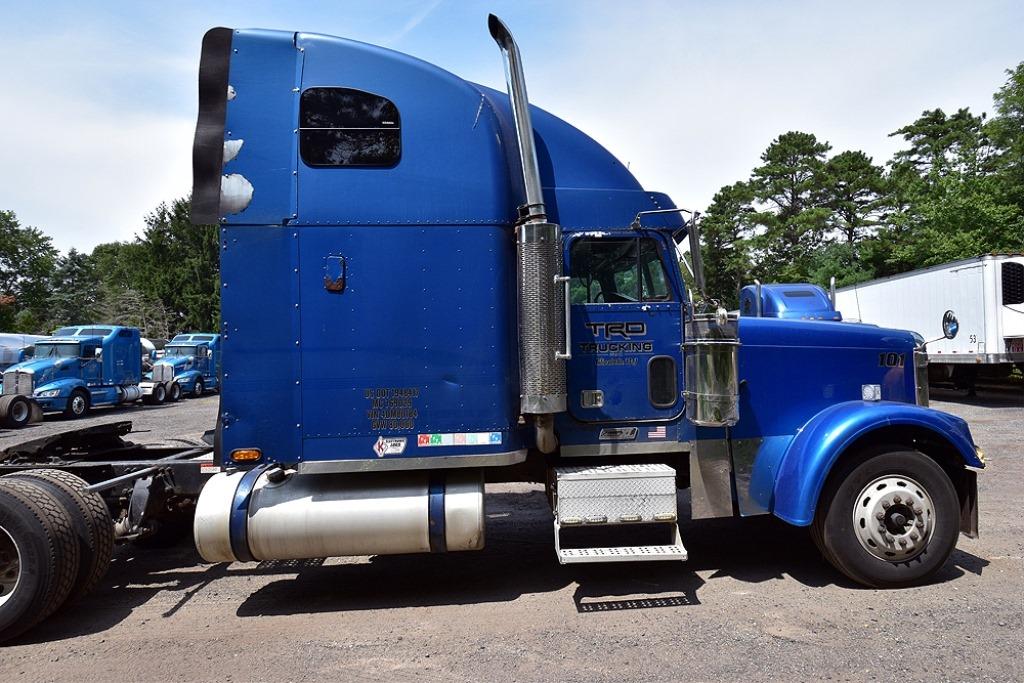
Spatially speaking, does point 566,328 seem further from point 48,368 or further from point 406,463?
point 48,368

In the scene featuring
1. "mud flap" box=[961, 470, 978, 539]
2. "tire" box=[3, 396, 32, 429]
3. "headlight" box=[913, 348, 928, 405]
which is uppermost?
"headlight" box=[913, 348, 928, 405]

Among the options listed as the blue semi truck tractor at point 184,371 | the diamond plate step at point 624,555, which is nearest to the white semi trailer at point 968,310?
the diamond plate step at point 624,555

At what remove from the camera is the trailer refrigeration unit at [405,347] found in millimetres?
4504

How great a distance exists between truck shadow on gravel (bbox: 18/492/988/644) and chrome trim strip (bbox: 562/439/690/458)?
0.99m

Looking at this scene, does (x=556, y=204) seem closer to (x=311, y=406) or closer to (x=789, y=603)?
(x=311, y=406)

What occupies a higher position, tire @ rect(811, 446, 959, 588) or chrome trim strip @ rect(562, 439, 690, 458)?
chrome trim strip @ rect(562, 439, 690, 458)

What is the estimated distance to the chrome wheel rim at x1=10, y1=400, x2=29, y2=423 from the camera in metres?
17.8

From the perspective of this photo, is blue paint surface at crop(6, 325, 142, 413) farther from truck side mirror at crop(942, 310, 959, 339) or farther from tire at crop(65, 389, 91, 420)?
truck side mirror at crop(942, 310, 959, 339)

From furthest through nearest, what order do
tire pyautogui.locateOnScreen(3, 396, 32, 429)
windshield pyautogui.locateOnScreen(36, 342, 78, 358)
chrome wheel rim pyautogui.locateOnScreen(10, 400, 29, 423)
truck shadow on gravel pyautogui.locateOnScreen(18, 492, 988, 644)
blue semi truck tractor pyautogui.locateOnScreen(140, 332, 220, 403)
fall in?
blue semi truck tractor pyautogui.locateOnScreen(140, 332, 220, 403), windshield pyautogui.locateOnScreen(36, 342, 78, 358), chrome wheel rim pyautogui.locateOnScreen(10, 400, 29, 423), tire pyautogui.locateOnScreen(3, 396, 32, 429), truck shadow on gravel pyautogui.locateOnScreen(18, 492, 988, 644)

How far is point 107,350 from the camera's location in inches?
877

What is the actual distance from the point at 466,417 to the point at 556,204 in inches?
66.7

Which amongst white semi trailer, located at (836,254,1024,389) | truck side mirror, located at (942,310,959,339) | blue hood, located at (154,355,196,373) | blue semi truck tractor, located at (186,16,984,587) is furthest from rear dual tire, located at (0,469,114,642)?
blue hood, located at (154,355,196,373)

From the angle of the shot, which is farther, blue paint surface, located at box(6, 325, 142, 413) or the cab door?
blue paint surface, located at box(6, 325, 142, 413)

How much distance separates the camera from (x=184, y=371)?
28.7 metres
